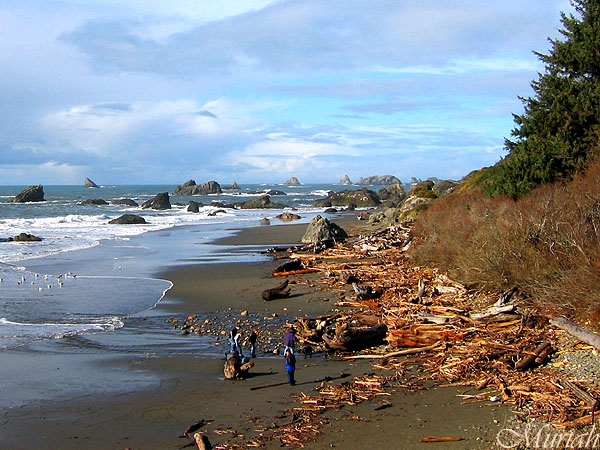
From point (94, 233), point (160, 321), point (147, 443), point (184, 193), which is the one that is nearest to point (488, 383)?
point (147, 443)

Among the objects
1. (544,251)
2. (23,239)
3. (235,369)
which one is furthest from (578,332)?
(23,239)

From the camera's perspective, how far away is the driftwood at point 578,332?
7834mm

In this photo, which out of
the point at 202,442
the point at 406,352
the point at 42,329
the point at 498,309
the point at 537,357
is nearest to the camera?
the point at 202,442

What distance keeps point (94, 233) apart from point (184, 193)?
8971 cm

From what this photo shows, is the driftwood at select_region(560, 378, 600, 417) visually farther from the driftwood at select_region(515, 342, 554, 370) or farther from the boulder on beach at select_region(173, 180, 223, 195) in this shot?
A: the boulder on beach at select_region(173, 180, 223, 195)

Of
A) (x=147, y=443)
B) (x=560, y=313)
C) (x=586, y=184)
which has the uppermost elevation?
(x=586, y=184)

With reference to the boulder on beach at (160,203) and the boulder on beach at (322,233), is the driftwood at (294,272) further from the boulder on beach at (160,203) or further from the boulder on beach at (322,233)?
the boulder on beach at (160,203)

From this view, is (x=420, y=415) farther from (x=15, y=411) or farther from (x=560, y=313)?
(x=15, y=411)

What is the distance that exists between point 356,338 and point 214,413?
3433mm

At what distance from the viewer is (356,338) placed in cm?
1062

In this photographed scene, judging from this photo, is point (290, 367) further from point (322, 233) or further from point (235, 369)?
point (322, 233)

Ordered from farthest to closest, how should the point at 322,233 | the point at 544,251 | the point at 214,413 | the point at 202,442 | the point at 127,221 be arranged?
the point at 127,221 < the point at 322,233 < the point at 544,251 < the point at 214,413 < the point at 202,442

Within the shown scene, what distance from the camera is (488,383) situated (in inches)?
324

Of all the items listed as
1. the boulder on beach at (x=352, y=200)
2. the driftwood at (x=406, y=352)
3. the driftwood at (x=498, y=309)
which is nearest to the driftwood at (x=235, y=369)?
the driftwood at (x=406, y=352)
